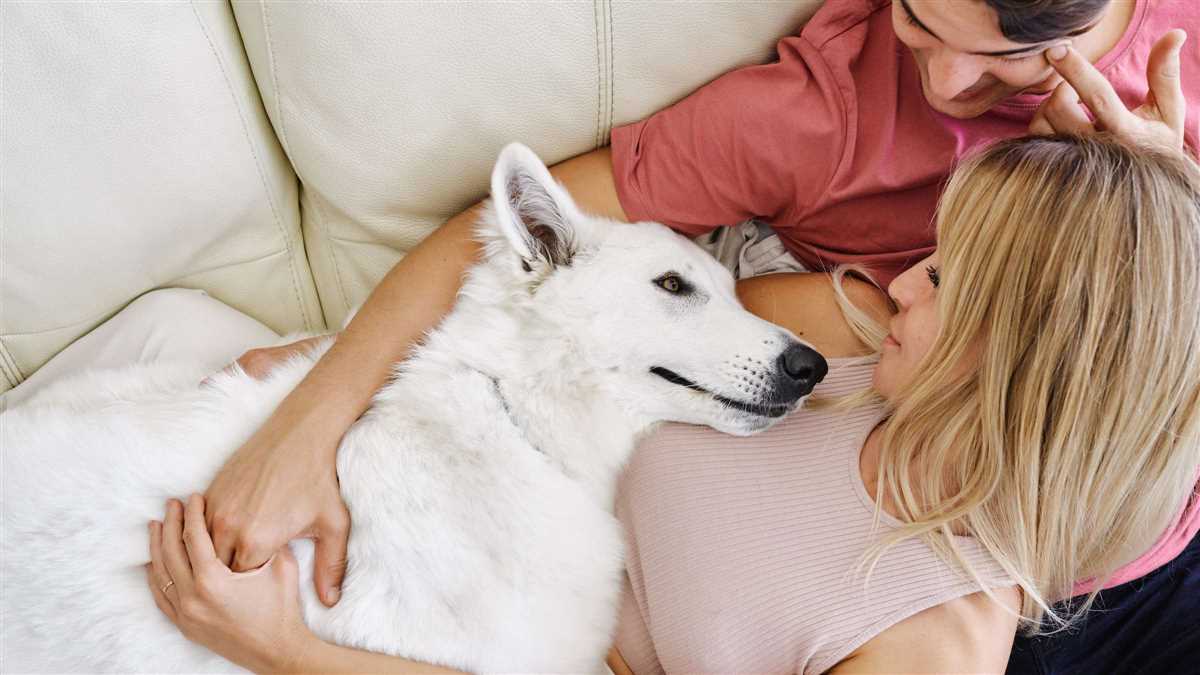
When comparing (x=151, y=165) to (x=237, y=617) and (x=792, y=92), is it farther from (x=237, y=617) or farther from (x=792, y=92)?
(x=792, y=92)

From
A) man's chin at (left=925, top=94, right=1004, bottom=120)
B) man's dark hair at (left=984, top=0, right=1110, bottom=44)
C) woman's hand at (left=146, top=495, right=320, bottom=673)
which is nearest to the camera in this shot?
man's dark hair at (left=984, top=0, right=1110, bottom=44)

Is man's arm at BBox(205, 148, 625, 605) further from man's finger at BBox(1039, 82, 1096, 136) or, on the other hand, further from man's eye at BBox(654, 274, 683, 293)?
man's finger at BBox(1039, 82, 1096, 136)

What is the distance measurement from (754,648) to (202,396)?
3.30ft

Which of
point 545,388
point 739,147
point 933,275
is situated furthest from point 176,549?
point 933,275

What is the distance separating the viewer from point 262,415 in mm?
1358

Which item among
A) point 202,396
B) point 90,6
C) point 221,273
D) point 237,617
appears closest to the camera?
point 237,617

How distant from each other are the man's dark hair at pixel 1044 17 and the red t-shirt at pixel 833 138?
34 cm

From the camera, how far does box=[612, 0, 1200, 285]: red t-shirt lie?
1.34 meters

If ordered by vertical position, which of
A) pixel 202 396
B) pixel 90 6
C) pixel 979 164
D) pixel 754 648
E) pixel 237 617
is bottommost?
pixel 754 648

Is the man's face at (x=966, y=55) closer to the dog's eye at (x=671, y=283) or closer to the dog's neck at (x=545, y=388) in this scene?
the dog's eye at (x=671, y=283)

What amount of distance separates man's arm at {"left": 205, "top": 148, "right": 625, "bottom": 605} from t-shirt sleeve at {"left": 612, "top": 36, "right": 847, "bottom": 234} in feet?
0.26

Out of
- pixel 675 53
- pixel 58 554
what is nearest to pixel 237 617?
pixel 58 554

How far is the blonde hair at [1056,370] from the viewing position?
1021 millimetres

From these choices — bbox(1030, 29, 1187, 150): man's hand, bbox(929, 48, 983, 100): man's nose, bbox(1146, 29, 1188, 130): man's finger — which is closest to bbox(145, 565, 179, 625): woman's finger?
bbox(929, 48, 983, 100): man's nose
